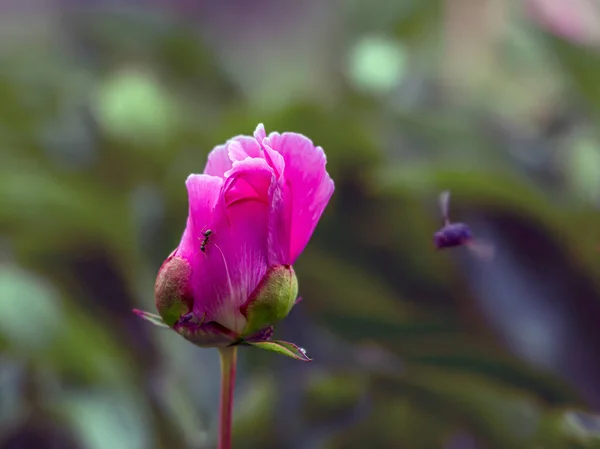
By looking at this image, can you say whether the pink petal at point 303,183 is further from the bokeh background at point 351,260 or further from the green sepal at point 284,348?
the bokeh background at point 351,260

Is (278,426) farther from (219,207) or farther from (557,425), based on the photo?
(219,207)

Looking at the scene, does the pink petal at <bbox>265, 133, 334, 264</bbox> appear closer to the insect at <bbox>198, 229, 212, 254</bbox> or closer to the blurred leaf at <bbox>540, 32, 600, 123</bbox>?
the insect at <bbox>198, 229, 212, 254</bbox>

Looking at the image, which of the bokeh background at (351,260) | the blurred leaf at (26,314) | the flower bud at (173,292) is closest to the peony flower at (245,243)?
the flower bud at (173,292)

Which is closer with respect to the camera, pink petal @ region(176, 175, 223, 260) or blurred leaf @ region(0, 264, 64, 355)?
pink petal @ region(176, 175, 223, 260)

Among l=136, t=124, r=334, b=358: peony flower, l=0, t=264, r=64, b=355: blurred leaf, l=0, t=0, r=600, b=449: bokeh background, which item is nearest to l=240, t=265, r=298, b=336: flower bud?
l=136, t=124, r=334, b=358: peony flower

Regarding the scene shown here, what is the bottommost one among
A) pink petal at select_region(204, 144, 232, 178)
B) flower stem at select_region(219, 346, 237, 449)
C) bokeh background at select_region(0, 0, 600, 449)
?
bokeh background at select_region(0, 0, 600, 449)

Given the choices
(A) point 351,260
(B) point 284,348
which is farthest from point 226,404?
(A) point 351,260

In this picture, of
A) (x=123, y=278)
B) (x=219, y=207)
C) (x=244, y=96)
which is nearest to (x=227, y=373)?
(x=219, y=207)
